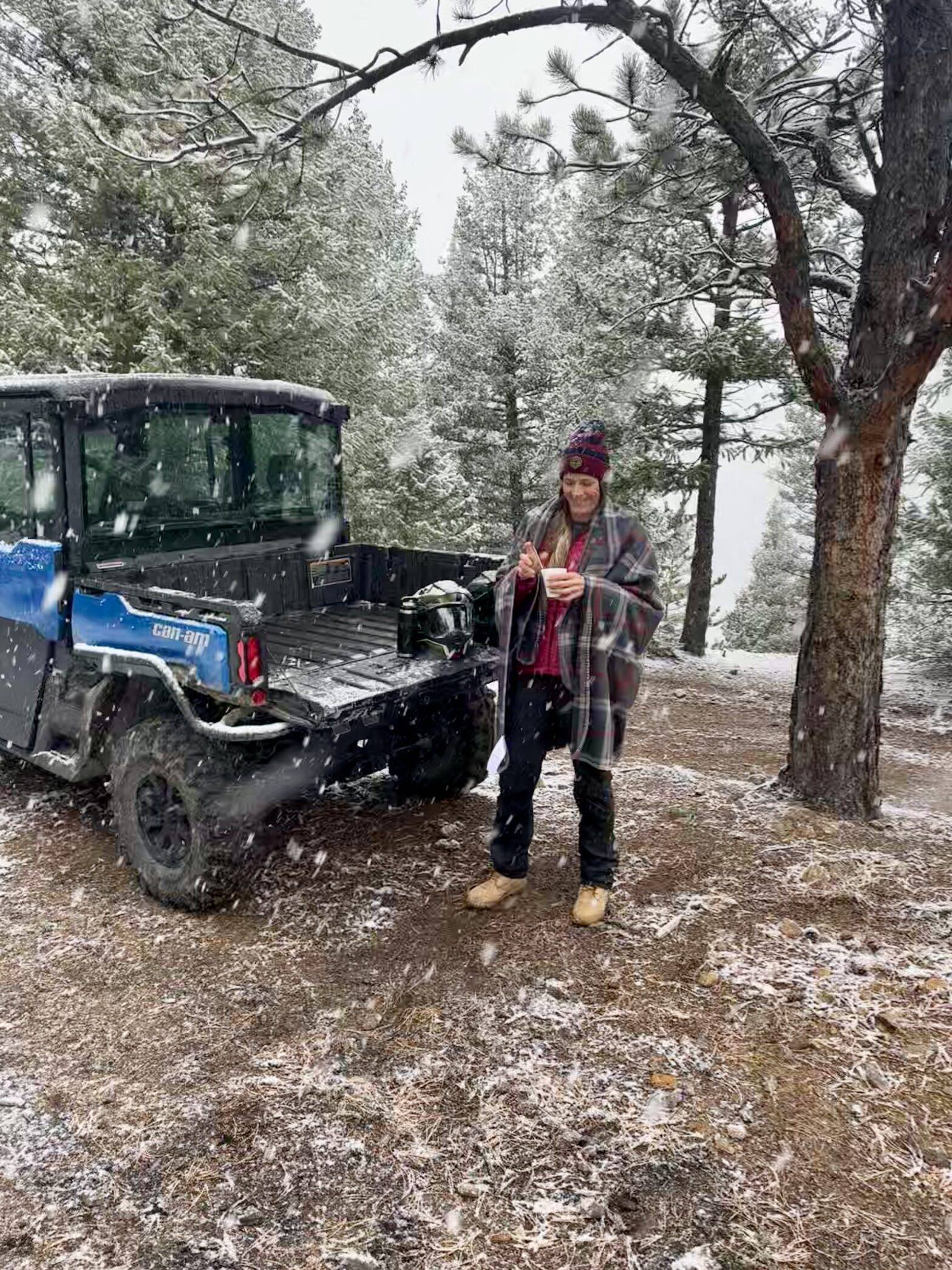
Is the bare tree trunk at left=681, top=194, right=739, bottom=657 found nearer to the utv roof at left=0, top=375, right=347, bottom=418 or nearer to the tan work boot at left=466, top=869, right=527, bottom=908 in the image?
the utv roof at left=0, top=375, right=347, bottom=418

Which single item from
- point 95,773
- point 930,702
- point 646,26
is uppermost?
point 646,26

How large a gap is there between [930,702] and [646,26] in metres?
9.05

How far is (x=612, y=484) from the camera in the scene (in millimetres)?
13445

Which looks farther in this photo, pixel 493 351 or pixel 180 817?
pixel 493 351

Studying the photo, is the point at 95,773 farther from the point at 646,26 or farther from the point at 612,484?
the point at 612,484

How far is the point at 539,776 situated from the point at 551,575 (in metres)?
1.01

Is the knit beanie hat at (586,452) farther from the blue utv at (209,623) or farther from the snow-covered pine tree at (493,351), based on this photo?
the snow-covered pine tree at (493,351)

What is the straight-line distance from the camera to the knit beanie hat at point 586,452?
3.69 meters

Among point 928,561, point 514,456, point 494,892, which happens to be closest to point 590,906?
point 494,892

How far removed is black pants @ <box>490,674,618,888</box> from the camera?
390cm

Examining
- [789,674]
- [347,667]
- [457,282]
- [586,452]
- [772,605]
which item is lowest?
[772,605]

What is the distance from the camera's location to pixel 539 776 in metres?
3.97

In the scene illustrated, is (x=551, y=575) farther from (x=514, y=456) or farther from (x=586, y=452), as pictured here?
(x=514, y=456)

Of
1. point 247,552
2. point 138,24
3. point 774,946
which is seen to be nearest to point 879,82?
point 247,552
